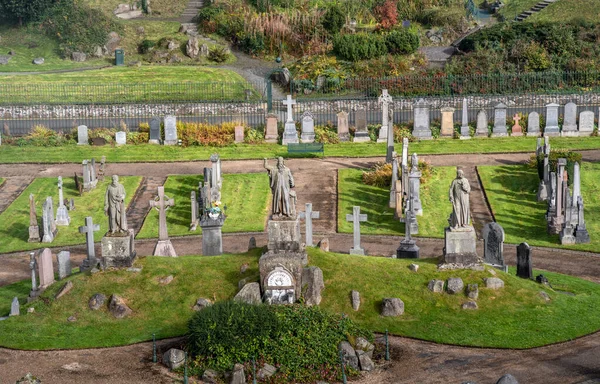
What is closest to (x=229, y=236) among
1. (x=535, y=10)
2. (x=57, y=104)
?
(x=57, y=104)

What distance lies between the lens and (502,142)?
58.2 metres

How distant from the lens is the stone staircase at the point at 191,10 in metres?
83.8

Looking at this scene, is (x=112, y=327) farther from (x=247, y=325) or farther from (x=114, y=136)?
(x=114, y=136)

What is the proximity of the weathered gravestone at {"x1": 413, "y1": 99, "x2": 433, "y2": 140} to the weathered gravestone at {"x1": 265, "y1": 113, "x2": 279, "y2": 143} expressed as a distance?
688 cm

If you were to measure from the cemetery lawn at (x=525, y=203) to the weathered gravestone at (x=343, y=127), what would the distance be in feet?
27.9

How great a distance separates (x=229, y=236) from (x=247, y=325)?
1543 centimetres

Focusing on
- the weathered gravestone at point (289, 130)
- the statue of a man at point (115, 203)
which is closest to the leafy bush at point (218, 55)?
the weathered gravestone at point (289, 130)

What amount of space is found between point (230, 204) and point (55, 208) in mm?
7106

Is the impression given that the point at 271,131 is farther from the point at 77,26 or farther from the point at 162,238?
the point at 77,26

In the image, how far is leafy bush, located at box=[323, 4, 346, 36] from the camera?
7888cm

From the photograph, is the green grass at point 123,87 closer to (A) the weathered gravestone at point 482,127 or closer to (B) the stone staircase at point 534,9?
(A) the weathered gravestone at point 482,127

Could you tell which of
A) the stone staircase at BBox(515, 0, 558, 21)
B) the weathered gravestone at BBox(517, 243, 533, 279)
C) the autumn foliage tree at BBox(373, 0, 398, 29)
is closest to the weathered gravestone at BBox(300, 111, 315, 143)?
the autumn foliage tree at BBox(373, 0, 398, 29)

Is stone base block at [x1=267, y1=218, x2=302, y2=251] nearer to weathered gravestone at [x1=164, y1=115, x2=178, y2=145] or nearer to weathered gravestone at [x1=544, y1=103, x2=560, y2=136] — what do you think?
weathered gravestone at [x1=164, y1=115, x2=178, y2=145]

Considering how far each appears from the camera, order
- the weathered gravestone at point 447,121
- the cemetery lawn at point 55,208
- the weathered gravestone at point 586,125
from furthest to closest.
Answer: the weathered gravestone at point 447,121
the weathered gravestone at point 586,125
the cemetery lawn at point 55,208
